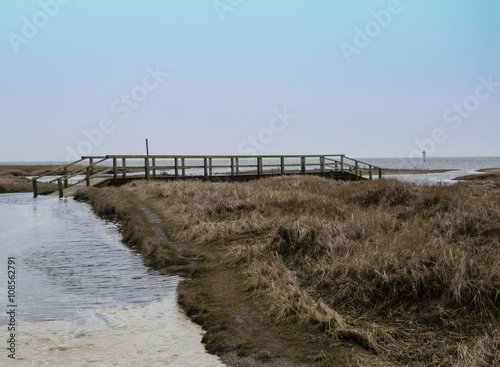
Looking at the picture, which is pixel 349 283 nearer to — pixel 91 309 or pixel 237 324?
pixel 237 324

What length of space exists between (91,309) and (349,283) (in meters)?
3.71

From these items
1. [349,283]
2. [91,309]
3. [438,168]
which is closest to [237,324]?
[349,283]

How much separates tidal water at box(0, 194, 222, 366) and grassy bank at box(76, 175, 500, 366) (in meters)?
0.44

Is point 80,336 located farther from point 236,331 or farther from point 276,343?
point 276,343

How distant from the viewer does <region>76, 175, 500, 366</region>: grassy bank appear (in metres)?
4.95

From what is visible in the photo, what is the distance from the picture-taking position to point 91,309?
662 centimetres

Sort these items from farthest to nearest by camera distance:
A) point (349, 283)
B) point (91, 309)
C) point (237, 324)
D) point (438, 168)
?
1. point (438, 168)
2. point (91, 309)
3. point (349, 283)
4. point (237, 324)

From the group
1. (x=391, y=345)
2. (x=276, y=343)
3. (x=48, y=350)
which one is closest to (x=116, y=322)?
(x=48, y=350)

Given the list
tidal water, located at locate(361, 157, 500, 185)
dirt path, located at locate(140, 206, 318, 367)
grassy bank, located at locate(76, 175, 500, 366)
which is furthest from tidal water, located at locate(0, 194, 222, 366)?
tidal water, located at locate(361, 157, 500, 185)

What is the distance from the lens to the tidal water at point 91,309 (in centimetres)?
500

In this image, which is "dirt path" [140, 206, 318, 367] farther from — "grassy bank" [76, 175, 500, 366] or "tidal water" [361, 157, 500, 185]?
"tidal water" [361, 157, 500, 185]

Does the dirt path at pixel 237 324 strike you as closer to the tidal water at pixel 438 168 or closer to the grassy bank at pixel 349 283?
the grassy bank at pixel 349 283

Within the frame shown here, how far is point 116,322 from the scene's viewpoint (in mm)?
6070

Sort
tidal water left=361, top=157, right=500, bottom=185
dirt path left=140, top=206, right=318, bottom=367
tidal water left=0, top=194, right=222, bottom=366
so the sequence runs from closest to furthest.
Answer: dirt path left=140, top=206, right=318, bottom=367 < tidal water left=0, top=194, right=222, bottom=366 < tidal water left=361, top=157, right=500, bottom=185
